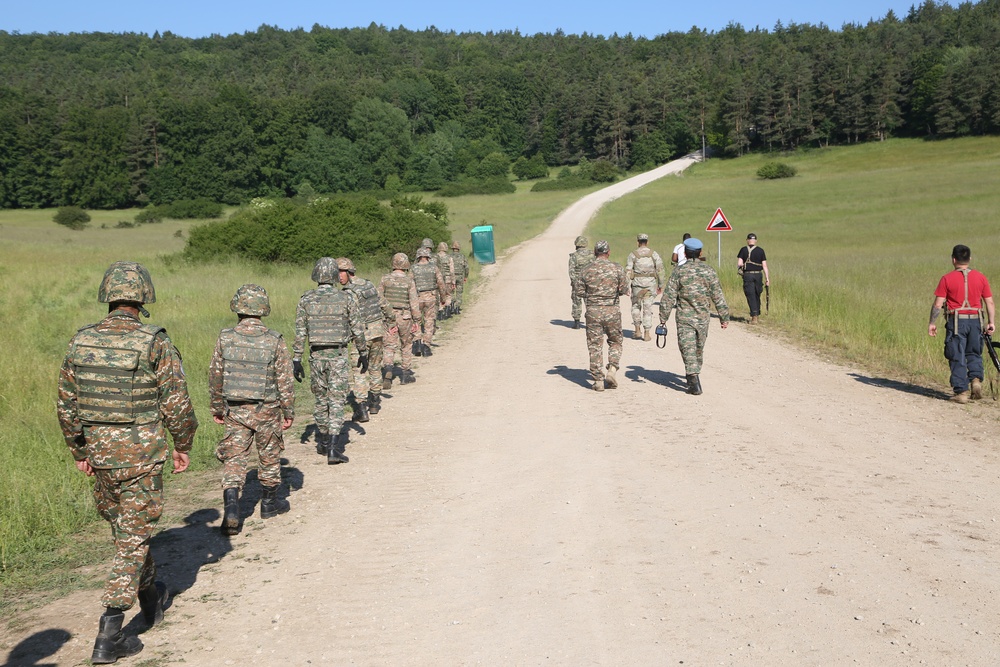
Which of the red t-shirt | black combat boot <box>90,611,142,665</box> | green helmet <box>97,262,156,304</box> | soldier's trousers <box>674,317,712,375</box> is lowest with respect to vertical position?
black combat boot <box>90,611,142,665</box>

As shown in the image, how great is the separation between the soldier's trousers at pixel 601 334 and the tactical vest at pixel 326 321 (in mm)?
4143

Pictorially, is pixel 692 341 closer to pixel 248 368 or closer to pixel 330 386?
pixel 330 386

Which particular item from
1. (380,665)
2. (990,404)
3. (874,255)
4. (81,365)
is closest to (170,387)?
(81,365)

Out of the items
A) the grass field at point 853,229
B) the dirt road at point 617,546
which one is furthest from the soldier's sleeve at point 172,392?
the grass field at point 853,229

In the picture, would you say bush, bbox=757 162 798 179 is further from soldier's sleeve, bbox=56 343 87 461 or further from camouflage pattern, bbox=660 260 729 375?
soldier's sleeve, bbox=56 343 87 461

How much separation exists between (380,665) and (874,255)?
120 feet

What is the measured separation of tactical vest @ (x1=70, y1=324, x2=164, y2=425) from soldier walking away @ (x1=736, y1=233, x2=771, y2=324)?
15.5 meters

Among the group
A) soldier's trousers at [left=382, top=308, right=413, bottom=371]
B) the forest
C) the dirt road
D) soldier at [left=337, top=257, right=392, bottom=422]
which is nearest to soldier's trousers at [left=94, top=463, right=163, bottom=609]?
the dirt road

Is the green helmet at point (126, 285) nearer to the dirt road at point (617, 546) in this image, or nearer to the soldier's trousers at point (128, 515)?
the soldier's trousers at point (128, 515)

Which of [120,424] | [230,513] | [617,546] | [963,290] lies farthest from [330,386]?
[963,290]

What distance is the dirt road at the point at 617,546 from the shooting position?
4.82m

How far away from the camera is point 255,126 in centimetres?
10894

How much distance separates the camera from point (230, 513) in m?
6.90

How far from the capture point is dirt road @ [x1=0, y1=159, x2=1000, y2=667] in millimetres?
4816
